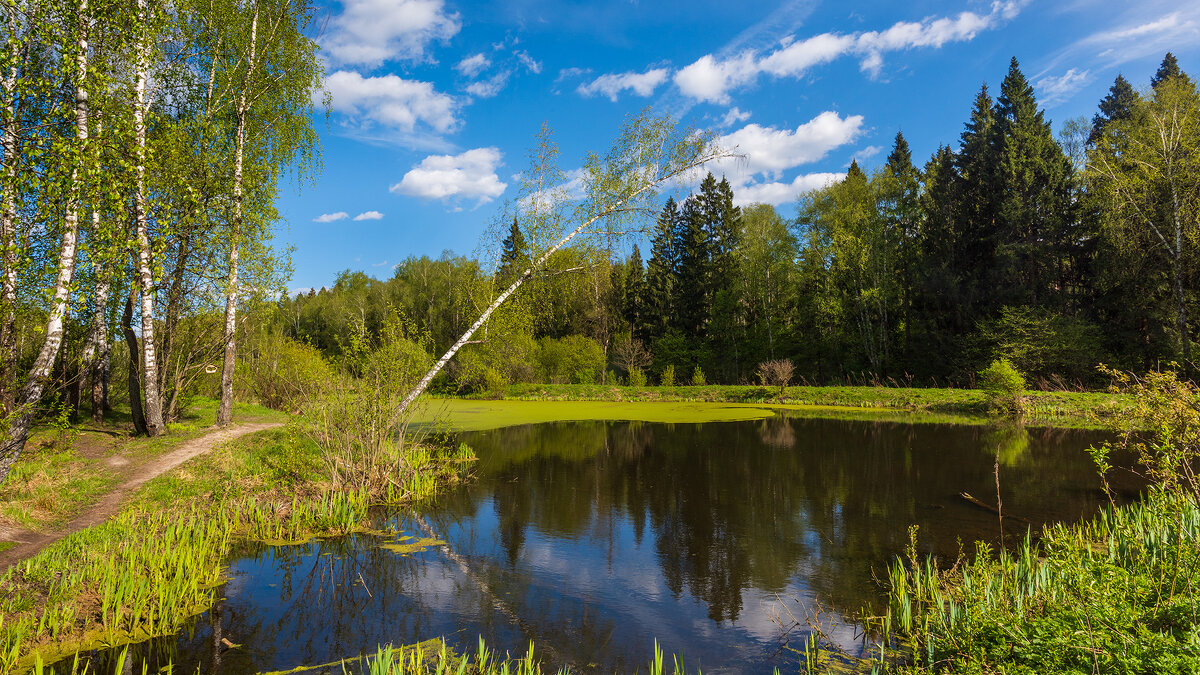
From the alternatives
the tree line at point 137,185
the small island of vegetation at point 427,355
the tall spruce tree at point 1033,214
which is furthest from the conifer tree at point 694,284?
the tree line at point 137,185

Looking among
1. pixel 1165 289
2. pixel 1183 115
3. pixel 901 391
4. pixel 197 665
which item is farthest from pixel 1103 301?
pixel 197 665

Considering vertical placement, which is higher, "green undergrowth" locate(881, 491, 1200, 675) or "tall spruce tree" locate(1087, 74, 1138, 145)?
"tall spruce tree" locate(1087, 74, 1138, 145)

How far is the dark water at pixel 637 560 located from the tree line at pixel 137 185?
3386 mm

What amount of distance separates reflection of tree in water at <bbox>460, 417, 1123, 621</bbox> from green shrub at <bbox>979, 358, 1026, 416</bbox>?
154 inches

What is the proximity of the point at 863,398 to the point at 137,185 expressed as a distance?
26453 millimetres

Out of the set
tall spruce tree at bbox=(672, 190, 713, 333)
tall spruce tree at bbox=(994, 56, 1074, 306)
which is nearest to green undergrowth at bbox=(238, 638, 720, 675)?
tall spruce tree at bbox=(994, 56, 1074, 306)

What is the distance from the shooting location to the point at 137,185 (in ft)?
26.4

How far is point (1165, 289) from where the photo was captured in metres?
22.9

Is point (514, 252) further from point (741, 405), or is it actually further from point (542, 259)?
point (741, 405)

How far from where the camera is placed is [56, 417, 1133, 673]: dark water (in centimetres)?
491

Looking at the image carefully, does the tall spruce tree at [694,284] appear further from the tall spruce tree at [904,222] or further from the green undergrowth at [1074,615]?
the green undergrowth at [1074,615]

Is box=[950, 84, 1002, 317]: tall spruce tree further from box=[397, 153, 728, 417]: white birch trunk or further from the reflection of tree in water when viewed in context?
box=[397, 153, 728, 417]: white birch trunk

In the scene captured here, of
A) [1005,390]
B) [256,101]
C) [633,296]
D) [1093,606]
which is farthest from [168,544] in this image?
[633,296]

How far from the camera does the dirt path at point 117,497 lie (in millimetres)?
5789
